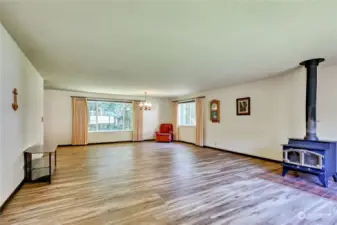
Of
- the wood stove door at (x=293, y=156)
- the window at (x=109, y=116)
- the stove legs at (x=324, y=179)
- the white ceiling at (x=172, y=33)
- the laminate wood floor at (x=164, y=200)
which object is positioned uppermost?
the white ceiling at (x=172, y=33)

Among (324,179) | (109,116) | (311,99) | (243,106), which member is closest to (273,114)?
(243,106)

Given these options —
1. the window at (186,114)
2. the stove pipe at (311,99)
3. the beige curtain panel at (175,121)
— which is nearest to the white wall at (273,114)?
the stove pipe at (311,99)

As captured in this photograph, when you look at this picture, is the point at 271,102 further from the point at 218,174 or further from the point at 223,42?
the point at 223,42

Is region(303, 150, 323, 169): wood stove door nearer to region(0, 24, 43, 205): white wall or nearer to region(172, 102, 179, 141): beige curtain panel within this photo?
region(0, 24, 43, 205): white wall

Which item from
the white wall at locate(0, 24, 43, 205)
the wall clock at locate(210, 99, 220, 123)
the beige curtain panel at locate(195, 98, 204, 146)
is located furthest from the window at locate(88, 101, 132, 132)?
the white wall at locate(0, 24, 43, 205)

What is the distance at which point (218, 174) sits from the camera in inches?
153

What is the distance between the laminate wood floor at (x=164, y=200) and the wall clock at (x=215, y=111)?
293 centimetres

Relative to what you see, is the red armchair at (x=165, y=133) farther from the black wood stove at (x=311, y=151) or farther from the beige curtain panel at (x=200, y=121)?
the black wood stove at (x=311, y=151)

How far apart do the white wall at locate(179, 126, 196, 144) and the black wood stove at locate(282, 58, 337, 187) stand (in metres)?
4.71

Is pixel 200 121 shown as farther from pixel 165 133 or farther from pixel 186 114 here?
pixel 165 133

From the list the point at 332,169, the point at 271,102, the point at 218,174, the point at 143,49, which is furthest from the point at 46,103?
the point at 332,169

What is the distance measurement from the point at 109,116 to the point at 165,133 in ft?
9.13

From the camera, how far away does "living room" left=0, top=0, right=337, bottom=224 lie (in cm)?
210

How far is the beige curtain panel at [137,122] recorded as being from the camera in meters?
8.96
